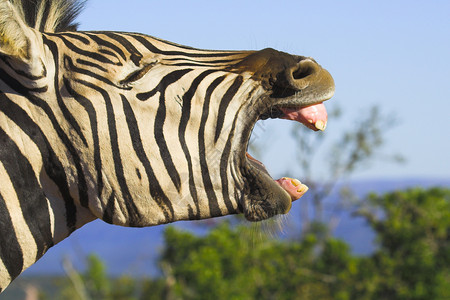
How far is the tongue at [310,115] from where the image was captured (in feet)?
6.95

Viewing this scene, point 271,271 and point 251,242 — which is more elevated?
point 251,242

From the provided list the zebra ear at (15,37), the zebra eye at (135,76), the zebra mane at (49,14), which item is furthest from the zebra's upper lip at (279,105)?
the zebra mane at (49,14)

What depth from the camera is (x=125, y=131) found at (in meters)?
1.95

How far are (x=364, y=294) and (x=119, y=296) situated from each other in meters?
8.35

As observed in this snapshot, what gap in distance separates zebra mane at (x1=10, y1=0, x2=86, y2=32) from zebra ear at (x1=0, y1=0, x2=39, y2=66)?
17.2 inches

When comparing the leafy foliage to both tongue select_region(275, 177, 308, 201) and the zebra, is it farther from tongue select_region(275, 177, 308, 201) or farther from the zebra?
the zebra

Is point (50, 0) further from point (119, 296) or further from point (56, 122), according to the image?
point (119, 296)

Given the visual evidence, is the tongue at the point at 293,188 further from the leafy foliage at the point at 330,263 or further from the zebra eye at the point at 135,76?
the leafy foliage at the point at 330,263

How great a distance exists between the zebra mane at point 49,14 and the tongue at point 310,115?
0.95m

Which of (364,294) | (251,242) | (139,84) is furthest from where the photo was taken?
(364,294)

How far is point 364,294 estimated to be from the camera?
1817 centimetres

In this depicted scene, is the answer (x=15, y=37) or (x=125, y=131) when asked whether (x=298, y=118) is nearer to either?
(x=125, y=131)

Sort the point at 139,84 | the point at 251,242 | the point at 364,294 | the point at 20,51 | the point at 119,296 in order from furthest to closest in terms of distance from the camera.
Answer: the point at 119,296 → the point at 364,294 → the point at 251,242 → the point at 139,84 → the point at 20,51

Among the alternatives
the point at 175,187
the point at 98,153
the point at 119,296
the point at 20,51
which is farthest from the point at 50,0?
the point at 119,296
